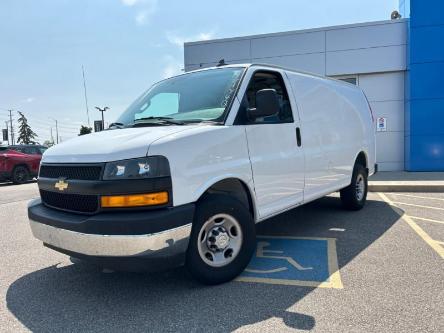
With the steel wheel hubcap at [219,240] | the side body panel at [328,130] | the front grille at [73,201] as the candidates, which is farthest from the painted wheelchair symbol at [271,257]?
the front grille at [73,201]

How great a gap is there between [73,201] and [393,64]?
43.2ft

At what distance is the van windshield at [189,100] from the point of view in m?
3.84

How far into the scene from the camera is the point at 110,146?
319cm

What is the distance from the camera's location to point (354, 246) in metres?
4.78

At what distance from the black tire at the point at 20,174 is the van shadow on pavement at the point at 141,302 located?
1334 centimetres

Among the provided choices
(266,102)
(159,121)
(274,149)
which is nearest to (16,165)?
(159,121)

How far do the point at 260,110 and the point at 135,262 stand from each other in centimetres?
185

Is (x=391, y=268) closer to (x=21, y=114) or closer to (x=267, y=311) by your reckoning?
(x=267, y=311)

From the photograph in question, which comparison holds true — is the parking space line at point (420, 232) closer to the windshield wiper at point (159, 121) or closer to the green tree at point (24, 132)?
the windshield wiper at point (159, 121)

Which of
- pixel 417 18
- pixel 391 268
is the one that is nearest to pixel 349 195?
pixel 391 268

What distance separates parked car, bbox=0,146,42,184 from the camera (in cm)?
1555

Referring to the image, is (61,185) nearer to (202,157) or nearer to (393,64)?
(202,157)

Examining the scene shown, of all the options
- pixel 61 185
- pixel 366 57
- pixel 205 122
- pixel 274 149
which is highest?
pixel 366 57

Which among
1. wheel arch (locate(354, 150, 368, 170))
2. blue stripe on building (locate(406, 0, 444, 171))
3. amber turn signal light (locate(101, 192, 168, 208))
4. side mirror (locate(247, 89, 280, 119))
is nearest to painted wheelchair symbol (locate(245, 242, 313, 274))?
amber turn signal light (locate(101, 192, 168, 208))
